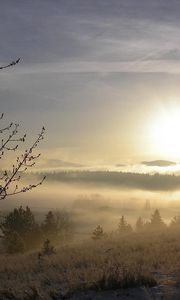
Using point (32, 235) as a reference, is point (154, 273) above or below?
below

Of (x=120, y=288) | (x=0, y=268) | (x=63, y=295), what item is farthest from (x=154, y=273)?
(x=0, y=268)

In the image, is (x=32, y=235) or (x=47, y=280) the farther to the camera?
(x=32, y=235)

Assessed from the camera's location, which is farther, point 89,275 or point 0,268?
point 0,268

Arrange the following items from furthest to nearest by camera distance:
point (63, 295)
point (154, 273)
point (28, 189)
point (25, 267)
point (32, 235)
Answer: point (32, 235), point (25, 267), point (154, 273), point (63, 295), point (28, 189)

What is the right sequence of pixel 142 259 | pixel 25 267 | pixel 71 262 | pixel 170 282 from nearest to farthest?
pixel 170 282 → pixel 142 259 → pixel 71 262 → pixel 25 267

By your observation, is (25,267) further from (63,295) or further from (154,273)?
(63,295)

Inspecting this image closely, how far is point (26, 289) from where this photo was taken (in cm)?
1619

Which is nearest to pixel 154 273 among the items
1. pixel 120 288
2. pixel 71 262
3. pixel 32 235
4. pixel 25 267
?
pixel 120 288

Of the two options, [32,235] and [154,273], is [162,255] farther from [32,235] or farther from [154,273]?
[32,235]

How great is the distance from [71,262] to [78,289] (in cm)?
995

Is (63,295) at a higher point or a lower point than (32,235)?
lower

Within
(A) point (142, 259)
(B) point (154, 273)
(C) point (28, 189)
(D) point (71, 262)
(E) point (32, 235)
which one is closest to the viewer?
(C) point (28, 189)

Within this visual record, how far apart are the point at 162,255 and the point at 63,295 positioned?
27.5 ft

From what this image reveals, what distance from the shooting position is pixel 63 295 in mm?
14742
